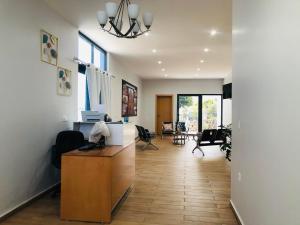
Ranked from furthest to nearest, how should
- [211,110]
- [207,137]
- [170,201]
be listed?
[211,110] < [207,137] < [170,201]

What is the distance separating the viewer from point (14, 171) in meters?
2.87


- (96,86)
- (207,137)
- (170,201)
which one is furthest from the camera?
(207,137)

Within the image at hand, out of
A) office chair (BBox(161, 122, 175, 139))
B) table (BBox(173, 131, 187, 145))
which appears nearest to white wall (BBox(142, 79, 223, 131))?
office chair (BBox(161, 122, 175, 139))

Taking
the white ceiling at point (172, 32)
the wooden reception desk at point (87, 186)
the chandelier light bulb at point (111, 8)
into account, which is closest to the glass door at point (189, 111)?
the white ceiling at point (172, 32)

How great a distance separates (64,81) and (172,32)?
2304mm

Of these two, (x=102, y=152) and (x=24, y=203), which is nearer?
(x=102, y=152)

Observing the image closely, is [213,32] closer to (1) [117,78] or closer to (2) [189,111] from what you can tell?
(1) [117,78]

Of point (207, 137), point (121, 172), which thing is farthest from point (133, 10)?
point (207, 137)

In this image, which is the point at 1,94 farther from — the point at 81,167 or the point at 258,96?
the point at 258,96

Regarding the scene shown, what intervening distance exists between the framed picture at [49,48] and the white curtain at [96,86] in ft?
3.41

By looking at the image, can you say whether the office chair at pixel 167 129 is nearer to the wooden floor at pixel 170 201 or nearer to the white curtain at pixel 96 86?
the wooden floor at pixel 170 201

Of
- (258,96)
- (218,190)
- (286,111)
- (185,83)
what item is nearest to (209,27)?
(258,96)

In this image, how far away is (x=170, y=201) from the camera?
10.6 ft

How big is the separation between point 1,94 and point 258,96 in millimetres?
2788
